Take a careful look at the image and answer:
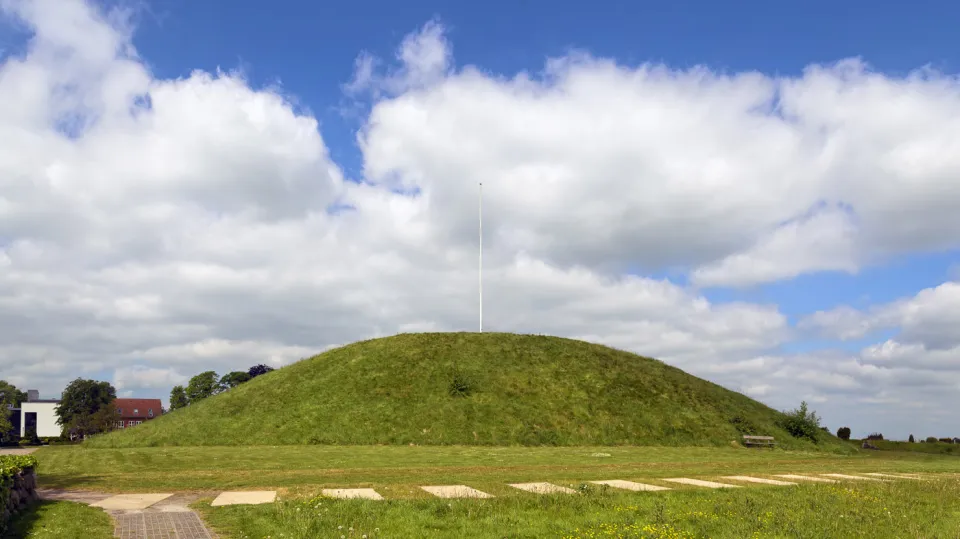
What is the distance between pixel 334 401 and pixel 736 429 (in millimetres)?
32487

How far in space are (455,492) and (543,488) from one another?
2746mm

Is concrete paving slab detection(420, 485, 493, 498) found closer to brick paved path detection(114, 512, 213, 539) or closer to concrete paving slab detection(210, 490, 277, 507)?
concrete paving slab detection(210, 490, 277, 507)

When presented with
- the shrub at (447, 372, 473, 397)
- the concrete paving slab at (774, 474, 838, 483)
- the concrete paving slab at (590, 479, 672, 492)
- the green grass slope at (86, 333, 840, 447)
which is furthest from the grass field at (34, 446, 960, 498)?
the shrub at (447, 372, 473, 397)

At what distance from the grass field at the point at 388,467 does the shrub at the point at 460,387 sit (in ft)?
32.4

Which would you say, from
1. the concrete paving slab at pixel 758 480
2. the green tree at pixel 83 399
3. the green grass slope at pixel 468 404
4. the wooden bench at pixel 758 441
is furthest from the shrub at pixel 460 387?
the green tree at pixel 83 399

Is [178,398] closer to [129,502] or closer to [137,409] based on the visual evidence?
[137,409]

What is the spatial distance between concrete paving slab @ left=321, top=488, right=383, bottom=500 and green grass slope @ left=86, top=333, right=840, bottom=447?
26.0 metres

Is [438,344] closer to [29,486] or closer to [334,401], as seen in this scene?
[334,401]

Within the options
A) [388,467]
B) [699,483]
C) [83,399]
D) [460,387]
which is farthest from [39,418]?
[699,483]

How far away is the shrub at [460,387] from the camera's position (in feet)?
169

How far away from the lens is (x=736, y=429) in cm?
4953

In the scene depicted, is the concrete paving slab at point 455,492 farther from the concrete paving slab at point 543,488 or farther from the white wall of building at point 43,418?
the white wall of building at point 43,418

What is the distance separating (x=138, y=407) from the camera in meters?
168

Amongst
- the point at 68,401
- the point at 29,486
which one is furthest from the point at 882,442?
the point at 68,401
